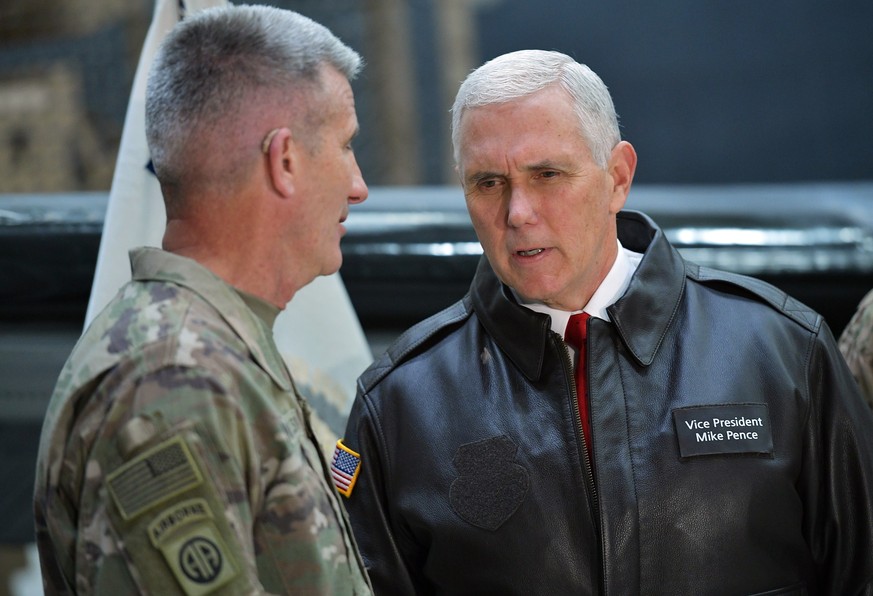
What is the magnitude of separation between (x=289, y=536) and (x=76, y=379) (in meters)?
0.25

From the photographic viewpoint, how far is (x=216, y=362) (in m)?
1.07

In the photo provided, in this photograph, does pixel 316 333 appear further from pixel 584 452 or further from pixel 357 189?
pixel 357 189

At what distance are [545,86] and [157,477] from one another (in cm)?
85

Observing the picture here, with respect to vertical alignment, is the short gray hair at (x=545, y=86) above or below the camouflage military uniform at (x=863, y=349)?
above

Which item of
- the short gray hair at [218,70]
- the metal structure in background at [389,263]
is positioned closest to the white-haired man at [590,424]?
the short gray hair at [218,70]

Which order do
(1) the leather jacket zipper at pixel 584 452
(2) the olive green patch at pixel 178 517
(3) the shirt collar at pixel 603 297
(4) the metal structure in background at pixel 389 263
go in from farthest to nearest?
1. (4) the metal structure in background at pixel 389 263
2. (3) the shirt collar at pixel 603 297
3. (1) the leather jacket zipper at pixel 584 452
4. (2) the olive green patch at pixel 178 517

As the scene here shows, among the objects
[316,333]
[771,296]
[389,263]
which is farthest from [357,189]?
[389,263]

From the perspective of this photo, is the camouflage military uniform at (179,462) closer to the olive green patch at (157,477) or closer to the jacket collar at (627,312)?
the olive green patch at (157,477)

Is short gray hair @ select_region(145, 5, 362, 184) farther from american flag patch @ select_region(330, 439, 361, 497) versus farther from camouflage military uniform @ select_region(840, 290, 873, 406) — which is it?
camouflage military uniform @ select_region(840, 290, 873, 406)

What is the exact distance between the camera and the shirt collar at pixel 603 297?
1656 mm

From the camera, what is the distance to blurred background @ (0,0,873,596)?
2609 mm

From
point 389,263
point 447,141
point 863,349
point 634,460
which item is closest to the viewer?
point 634,460

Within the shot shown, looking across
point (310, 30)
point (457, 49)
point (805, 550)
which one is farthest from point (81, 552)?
point (457, 49)

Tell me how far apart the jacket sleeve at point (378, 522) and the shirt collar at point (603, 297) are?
0.98ft
